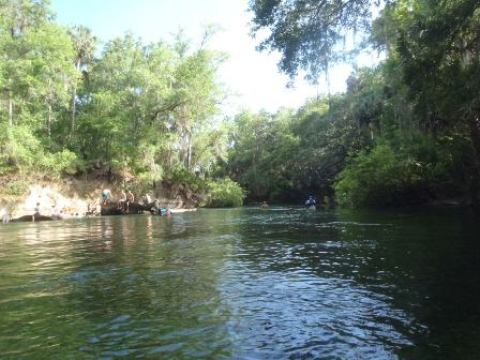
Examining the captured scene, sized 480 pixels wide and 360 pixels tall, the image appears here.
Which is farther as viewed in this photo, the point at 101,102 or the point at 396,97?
the point at 101,102

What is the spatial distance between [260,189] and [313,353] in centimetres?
6642

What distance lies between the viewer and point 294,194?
2598 inches

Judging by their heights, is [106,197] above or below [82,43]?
below

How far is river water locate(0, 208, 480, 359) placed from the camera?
5207mm

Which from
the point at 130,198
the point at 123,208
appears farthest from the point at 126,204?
the point at 130,198

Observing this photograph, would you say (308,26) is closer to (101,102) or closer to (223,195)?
(101,102)

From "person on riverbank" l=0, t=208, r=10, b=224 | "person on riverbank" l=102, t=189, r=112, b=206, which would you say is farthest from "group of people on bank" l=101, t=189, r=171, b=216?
"person on riverbank" l=0, t=208, r=10, b=224

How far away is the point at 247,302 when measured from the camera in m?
7.24

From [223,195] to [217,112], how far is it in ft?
35.2

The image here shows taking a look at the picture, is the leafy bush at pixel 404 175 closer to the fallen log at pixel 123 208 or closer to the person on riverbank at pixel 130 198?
the fallen log at pixel 123 208

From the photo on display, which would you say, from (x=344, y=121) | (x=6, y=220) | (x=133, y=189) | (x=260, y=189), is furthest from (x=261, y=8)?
(x=260, y=189)

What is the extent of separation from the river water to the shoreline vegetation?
24.6ft

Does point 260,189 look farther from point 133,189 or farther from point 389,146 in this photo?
point 389,146

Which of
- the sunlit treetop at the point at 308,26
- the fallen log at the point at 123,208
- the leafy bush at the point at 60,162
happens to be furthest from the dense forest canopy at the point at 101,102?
the sunlit treetop at the point at 308,26
